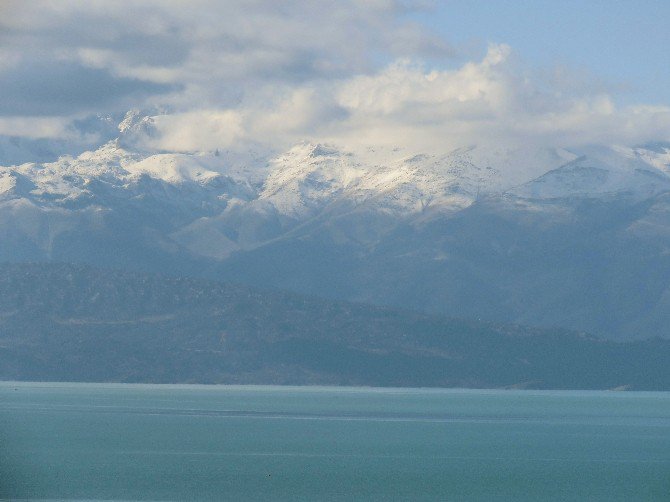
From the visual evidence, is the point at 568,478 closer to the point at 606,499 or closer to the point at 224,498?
the point at 606,499

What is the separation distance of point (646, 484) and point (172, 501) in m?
69.6

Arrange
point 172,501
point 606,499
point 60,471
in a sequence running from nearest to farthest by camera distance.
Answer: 1. point 172,501
2. point 606,499
3. point 60,471

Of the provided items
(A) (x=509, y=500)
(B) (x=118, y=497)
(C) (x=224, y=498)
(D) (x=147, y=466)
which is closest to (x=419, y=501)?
(A) (x=509, y=500)

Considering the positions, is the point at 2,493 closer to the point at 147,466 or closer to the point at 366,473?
the point at 147,466

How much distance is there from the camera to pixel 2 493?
164 meters

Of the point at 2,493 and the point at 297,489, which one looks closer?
the point at 2,493

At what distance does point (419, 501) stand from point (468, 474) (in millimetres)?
33138

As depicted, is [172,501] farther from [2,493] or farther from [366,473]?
[366,473]

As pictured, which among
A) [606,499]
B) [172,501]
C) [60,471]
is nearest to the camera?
[172,501]

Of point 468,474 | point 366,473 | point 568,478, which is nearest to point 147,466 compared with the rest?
point 366,473

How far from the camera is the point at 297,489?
177 m

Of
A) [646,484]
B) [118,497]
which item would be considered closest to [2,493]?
[118,497]

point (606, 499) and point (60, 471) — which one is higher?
point (60, 471)

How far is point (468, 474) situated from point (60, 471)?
5708cm
